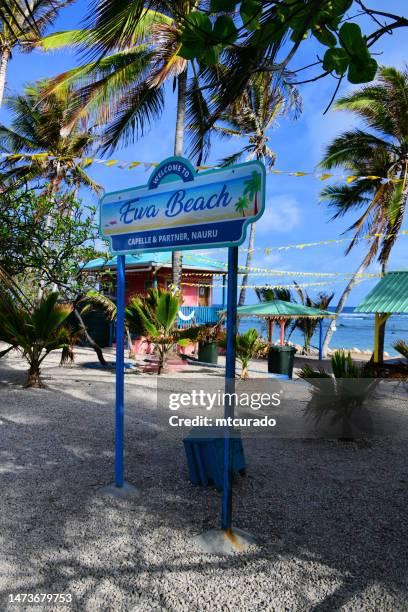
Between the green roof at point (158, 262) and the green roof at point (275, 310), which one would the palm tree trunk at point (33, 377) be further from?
the green roof at point (158, 262)

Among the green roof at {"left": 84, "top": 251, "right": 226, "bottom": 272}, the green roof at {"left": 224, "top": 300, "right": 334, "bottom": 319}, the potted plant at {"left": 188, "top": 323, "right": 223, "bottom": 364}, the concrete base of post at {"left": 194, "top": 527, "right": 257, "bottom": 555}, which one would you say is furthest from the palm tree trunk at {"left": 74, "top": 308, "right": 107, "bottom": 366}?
the concrete base of post at {"left": 194, "top": 527, "right": 257, "bottom": 555}

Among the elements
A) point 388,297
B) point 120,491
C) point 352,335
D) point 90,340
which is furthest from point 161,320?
point 352,335

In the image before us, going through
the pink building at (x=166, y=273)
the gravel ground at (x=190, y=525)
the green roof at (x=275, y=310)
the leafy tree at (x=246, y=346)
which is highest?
the pink building at (x=166, y=273)

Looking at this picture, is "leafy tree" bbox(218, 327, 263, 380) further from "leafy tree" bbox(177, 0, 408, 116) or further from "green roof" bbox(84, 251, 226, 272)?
"leafy tree" bbox(177, 0, 408, 116)

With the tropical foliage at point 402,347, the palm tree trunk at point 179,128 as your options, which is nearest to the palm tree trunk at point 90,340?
the palm tree trunk at point 179,128

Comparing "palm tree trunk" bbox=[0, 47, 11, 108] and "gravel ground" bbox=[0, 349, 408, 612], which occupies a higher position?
"palm tree trunk" bbox=[0, 47, 11, 108]

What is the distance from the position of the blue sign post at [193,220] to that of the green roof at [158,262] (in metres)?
12.3

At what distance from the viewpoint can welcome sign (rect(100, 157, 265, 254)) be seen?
3242mm

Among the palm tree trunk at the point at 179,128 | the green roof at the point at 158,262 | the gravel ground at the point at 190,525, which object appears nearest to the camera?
the gravel ground at the point at 190,525

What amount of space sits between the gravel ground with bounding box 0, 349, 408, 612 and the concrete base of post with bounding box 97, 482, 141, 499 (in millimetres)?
71

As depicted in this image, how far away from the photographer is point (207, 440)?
4406 mm

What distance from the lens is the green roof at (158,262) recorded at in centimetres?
1730

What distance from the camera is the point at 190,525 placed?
11.9ft

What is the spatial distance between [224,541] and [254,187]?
2.51 meters
